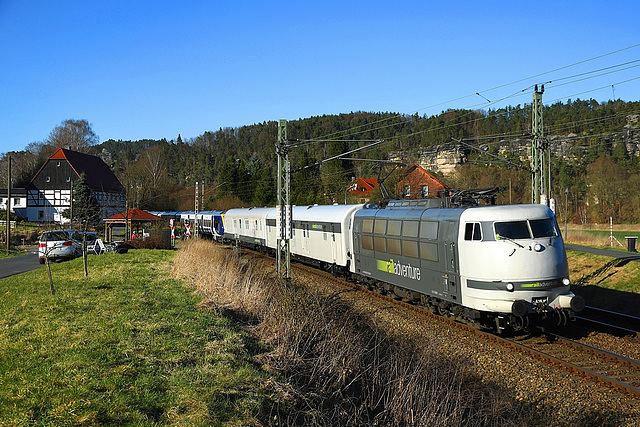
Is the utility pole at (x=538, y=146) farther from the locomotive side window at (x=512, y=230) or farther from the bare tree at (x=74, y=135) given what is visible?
the bare tree at (x=74, y=135)

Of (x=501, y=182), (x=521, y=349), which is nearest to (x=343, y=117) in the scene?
(x=501, y=182)

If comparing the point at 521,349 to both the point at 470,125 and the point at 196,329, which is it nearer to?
the point at 196,329

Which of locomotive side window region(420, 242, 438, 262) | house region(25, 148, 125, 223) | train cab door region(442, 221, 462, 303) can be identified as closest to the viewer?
train cab door region(442, 221, 462, 303)

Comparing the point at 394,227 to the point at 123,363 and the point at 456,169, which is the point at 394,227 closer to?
the point at 123,363

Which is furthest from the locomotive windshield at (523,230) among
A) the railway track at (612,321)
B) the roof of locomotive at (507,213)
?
the railway track at (612,321)

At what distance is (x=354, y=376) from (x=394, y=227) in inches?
287

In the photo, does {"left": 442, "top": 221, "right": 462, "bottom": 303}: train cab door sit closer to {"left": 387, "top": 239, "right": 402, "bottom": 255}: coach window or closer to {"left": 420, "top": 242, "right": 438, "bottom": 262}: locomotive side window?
{"left": 420, "top": 242, "right": 438, "bottom": 262}: locomotive side window

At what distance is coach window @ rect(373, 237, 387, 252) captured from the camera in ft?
53.7

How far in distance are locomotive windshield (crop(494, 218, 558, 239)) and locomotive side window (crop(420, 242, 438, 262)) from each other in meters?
Result: 2.10

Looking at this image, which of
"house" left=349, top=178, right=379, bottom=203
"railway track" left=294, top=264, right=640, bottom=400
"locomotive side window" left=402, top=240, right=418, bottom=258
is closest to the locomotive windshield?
"railway track" left=294, top=264, right=640, bottom=400

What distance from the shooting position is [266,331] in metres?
10.6

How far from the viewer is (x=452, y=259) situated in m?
Result: 12.3

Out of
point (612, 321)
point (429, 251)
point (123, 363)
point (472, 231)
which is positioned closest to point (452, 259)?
point (472, 231)

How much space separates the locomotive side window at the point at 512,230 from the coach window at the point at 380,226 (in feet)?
17.6
